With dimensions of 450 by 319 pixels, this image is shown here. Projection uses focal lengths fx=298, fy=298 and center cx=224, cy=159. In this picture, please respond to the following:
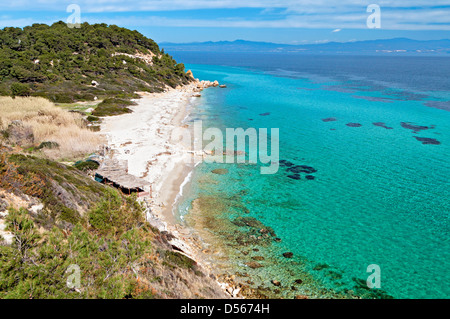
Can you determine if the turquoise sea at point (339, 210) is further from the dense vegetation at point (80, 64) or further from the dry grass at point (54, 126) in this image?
the dense vegetation at point (80, 64)

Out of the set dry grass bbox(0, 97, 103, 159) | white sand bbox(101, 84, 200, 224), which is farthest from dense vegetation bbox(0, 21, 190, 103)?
white sand bbox(101, 84, 200, 224)

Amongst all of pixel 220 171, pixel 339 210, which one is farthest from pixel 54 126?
pixel 339 210

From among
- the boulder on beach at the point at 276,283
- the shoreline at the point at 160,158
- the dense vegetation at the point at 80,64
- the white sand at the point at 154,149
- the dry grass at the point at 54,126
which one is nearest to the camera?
the boulder on beach at the point at 276,283

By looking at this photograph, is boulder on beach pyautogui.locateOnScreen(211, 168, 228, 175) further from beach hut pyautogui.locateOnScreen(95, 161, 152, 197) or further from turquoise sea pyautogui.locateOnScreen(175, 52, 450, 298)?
beach hut pyautogui.locateOnScreen(95, 161, 152, 197)

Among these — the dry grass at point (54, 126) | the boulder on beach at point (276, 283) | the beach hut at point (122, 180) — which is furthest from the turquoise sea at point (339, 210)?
the dry grass at point (54, 126)

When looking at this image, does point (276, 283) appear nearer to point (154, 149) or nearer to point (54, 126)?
point (154, 149)
